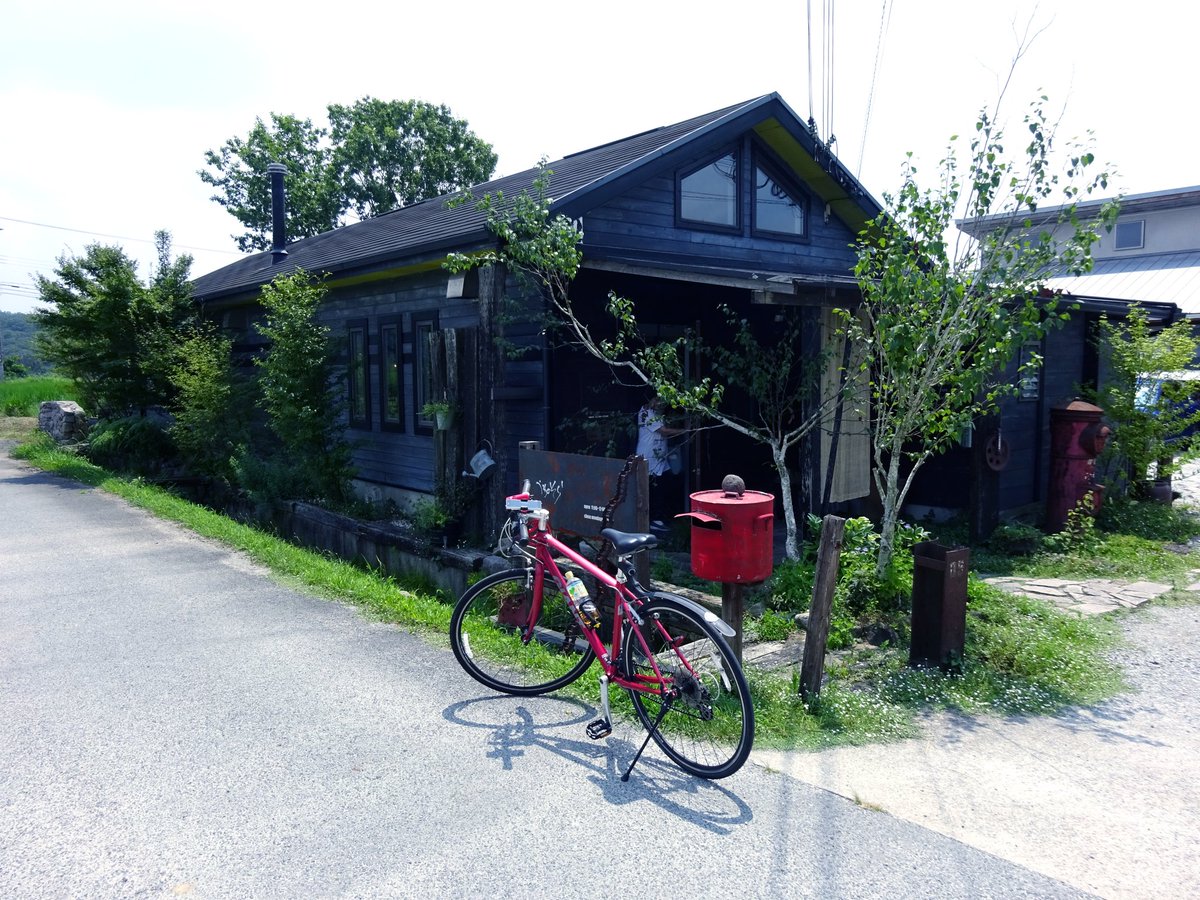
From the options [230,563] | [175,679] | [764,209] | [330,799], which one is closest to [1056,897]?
[330,799]

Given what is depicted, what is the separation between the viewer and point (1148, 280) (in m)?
23.6

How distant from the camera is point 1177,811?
12.0 feet

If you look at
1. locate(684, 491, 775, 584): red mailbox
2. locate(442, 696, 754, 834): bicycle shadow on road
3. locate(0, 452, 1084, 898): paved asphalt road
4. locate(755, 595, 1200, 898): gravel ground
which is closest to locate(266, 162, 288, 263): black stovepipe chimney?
locate(0, 452, 1084, 898): paved asphalt road

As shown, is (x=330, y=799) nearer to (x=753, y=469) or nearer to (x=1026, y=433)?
(x=753, y=469)

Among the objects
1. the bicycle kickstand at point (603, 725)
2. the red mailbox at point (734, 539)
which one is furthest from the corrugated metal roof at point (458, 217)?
the bicycle kickstand at point (603, 725)

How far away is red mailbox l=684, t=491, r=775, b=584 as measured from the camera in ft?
15.6

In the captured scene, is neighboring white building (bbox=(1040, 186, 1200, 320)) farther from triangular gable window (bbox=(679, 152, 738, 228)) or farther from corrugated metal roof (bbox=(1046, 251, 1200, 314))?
triangular gable window (bbox=(679, 152, 738, 228))

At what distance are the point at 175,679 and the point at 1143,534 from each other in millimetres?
9284

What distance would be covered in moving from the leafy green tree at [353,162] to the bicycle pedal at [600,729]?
31657mm

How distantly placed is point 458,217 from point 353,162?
2582 cm

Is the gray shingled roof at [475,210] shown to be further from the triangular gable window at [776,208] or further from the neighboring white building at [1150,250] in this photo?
the neighboring white building at [1150,250]

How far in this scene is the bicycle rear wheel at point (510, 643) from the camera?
→ 5.07 meters

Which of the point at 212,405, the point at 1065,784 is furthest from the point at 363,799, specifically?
the point at 212,405

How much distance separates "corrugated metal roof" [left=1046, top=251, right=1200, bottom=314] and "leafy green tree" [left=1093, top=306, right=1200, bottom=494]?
1259 cm
